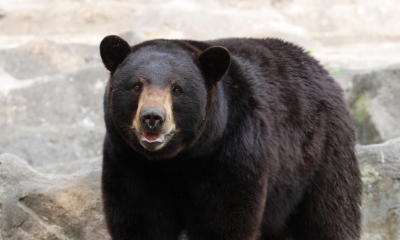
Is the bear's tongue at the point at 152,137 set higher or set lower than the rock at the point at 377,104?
higher

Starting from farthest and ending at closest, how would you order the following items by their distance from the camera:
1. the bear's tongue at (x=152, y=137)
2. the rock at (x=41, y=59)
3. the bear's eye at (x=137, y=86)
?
the rock at (x=41, y=59), the bear's eye at (x=137, y=86), the bear's tongue at (x=152, y=137)

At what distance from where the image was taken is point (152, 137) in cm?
333

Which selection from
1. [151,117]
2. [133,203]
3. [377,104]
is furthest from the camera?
[377,104]

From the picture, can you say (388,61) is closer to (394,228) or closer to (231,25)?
(231,25)

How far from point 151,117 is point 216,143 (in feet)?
2.29

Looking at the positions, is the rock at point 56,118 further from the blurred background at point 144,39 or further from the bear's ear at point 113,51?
the bear's ear at point 113,51

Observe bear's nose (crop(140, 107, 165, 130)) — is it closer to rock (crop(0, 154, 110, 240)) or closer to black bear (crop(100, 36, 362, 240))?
black bear (crop(100, 36, 362, 240))

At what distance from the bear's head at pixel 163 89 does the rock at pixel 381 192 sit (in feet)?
8.42

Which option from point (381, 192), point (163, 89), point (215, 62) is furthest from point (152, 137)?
point (381, 192)

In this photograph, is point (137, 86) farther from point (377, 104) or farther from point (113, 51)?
point (377, 104)

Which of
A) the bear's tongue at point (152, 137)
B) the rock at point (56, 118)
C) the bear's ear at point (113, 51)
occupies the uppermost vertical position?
the bear's ear at point (113, 51)

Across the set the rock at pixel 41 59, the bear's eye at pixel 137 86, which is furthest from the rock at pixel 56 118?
the bear's eye at pixel 137 86

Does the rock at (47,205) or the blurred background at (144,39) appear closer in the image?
the rock at (47,205)

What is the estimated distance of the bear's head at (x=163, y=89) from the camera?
3.39 meters
